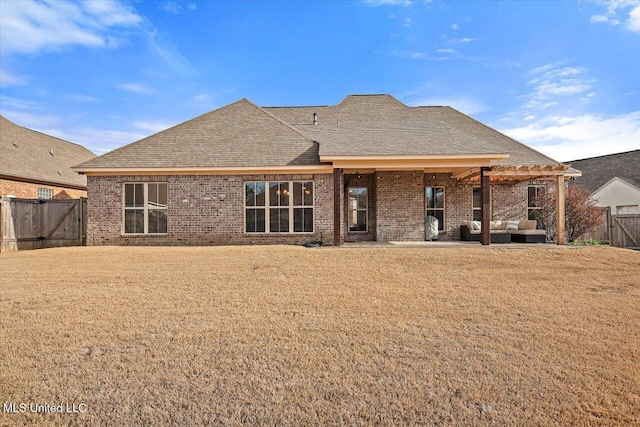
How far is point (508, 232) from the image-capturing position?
13.5m

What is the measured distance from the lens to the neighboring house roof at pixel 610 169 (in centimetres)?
2566

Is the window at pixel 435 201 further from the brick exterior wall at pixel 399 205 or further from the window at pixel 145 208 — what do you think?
the window at pixel 145 208

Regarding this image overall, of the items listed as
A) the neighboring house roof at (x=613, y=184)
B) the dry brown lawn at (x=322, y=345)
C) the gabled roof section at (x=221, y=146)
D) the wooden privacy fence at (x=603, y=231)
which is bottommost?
the dry brown lawn at (x=322, y=345)

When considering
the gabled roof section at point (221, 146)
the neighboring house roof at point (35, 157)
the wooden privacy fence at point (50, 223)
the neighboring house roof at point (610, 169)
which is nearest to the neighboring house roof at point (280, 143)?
the gabled roof section at point (221, 146)

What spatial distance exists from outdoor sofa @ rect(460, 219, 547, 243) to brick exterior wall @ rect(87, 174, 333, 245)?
19.4ft

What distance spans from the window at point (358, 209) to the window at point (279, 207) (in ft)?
8.78

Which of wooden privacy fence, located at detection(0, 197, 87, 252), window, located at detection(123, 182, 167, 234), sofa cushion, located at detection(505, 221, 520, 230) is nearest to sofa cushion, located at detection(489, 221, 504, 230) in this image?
sofa cushion, located at detection(505, 221, 520, 230)

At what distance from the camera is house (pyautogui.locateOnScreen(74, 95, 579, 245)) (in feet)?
41.7

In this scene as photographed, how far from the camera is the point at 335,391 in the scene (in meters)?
3.45

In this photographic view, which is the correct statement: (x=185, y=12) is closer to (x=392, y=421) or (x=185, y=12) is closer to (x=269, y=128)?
(x=269, y=128)

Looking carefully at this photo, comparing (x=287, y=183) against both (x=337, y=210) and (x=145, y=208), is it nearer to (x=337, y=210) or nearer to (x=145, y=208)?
(x=337, y=210)

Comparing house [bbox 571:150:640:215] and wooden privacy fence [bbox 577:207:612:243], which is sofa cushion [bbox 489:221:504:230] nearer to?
wooden privacy fence [bbox 577:207:612:243]

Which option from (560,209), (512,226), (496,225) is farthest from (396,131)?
(560,209)

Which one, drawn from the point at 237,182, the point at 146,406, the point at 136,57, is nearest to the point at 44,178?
the point at 136,57
